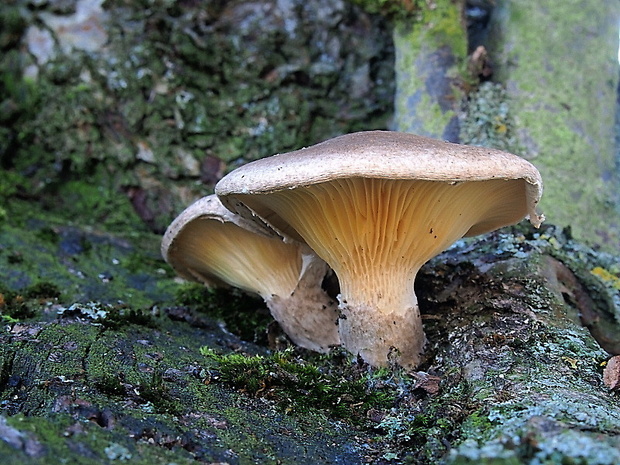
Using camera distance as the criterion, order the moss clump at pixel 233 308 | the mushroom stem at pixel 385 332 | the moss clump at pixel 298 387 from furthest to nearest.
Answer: the moss clump at pixel 233 308
the mushroom stem at pixel 385 332
the moss clump at pixel 298 387

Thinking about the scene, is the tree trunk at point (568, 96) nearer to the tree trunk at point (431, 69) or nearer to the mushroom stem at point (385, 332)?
the tree trunk at point (431, 69)

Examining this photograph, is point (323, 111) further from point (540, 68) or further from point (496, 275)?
point (496, 275)

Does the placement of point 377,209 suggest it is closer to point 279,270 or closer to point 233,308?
point 279,270

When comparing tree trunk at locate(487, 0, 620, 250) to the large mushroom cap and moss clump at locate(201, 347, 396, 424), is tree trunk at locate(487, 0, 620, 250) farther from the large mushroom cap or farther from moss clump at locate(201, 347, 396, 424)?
moss clump at locate(201, 347, 396, 424)

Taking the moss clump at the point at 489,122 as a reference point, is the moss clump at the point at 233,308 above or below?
below

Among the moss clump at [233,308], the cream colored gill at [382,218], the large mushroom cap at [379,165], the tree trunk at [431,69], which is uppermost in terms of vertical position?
the tree trunk at [431,69]

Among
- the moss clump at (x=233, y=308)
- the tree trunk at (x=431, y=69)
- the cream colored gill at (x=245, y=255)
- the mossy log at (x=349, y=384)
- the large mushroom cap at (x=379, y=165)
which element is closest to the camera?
the mossy log at (x=349, y=384)

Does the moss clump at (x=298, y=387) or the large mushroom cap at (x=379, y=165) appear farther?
the moss clump at (x=298, y=387)

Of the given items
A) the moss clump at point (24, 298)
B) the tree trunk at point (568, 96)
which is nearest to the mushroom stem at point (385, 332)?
the tree trunk at point (568, 96)

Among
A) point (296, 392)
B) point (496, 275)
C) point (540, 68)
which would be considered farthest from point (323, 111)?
point (296, 392)
